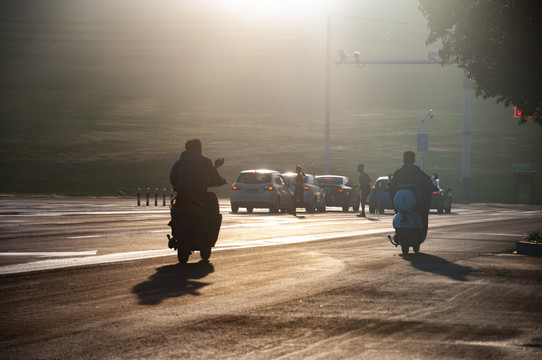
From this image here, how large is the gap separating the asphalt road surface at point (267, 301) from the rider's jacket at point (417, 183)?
88 cm

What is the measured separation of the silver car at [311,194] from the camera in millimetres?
35469

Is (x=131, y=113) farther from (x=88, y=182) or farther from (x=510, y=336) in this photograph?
(x=510, y=336)

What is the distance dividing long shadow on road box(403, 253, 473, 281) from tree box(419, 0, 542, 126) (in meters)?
4.47

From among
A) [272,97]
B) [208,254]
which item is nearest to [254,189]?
[208,254]

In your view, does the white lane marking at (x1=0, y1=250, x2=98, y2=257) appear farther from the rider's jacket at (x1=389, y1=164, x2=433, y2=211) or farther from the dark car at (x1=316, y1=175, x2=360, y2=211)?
the dark car at (x1=316, y1=175, x2=360, y2=211)

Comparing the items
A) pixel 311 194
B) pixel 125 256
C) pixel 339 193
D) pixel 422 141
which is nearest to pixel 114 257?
pixel 125 256

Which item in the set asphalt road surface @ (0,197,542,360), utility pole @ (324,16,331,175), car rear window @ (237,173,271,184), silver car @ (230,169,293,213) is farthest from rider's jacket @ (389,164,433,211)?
utility pole @ (324,16,331,175)

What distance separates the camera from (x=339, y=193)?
39.7m

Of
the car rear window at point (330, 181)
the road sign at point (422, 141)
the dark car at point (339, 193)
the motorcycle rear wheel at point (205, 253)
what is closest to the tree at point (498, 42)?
the motorcycle rear wheel at point (205, 253)

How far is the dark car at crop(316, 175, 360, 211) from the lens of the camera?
130 ft

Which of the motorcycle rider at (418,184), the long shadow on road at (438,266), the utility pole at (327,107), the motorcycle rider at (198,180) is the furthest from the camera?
the utility pole at (327,107)

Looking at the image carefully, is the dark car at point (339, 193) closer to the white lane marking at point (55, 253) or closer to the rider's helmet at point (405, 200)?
the rider's helmet at point (405, 200)

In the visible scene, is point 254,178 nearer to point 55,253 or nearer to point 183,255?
point 55,253

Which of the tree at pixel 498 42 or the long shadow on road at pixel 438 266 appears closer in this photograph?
the long shadow on road at pixel 438 266
